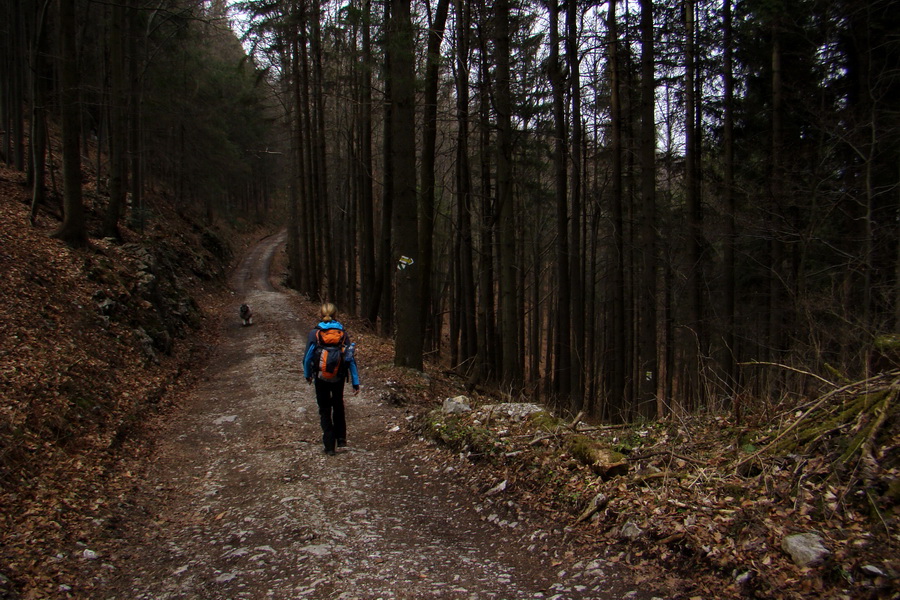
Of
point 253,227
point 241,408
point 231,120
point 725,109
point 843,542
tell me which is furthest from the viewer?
point 253,227

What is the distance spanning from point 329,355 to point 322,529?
225 cm

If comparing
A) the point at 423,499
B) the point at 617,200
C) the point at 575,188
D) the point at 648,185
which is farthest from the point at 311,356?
the point at 575,188

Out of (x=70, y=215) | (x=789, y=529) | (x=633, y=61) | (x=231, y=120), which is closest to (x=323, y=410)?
(x=789, y=529)

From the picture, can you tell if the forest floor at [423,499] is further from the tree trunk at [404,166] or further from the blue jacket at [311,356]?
the tree trunk at [404,166]

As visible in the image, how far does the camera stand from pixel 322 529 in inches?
177

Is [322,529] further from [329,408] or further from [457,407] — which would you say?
[457,407]

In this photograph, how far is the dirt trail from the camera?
142 inches

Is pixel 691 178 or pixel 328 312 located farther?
pixel 691 178

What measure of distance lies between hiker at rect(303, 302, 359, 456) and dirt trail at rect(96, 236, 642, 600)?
0.53m

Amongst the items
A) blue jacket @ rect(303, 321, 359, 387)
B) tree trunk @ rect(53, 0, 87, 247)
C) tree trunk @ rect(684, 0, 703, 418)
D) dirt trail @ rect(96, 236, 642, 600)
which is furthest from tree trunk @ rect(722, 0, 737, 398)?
tree trunk @ rect(53, 0, 87, 247)

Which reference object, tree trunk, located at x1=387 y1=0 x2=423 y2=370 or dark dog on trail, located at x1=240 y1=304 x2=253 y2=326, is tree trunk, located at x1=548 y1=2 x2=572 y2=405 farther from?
dark dog on trail, located at x1=240 y1=304 x2=253 y2=326

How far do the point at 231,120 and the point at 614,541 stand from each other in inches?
1839

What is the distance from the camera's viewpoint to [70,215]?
498 inches

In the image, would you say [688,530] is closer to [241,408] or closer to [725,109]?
[241,408]
